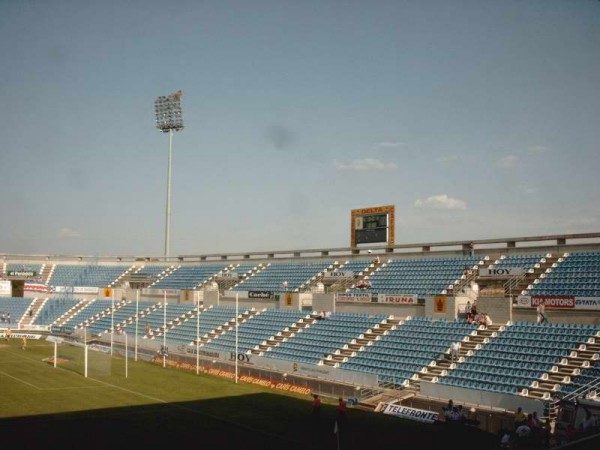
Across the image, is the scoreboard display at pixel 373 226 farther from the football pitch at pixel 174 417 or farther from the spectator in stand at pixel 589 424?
the spectator in stand at pixel 589 424

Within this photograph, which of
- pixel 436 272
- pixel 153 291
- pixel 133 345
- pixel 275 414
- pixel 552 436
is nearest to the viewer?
pixel 552 436

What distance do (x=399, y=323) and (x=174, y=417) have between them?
736 inches

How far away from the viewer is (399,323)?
42031 mm

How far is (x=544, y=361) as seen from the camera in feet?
103

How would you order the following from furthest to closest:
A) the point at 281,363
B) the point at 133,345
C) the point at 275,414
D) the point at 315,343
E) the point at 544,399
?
the point at 133,345 → the point at 315,343 → the point at 281,363 → the point at 275,414 → the point at 544,399

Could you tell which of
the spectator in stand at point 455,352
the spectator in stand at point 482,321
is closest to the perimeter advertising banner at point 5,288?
the spectator in stand at point 455,352

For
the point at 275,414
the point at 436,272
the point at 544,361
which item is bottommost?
the point at 275,414

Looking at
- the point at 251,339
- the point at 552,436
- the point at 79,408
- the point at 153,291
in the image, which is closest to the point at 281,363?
the point at 251,339

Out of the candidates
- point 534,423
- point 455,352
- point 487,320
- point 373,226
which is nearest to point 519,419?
point 534,423

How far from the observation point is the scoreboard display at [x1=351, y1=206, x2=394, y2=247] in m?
50.8

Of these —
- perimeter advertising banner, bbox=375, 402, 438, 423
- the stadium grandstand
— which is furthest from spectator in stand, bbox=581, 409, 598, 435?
perimeter advertising banner, bbox=375, 402, 438, 423

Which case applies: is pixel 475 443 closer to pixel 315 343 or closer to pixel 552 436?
pixel 552 436

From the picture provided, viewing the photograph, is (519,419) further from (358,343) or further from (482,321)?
(358,343)

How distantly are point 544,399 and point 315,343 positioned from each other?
18.5 m
